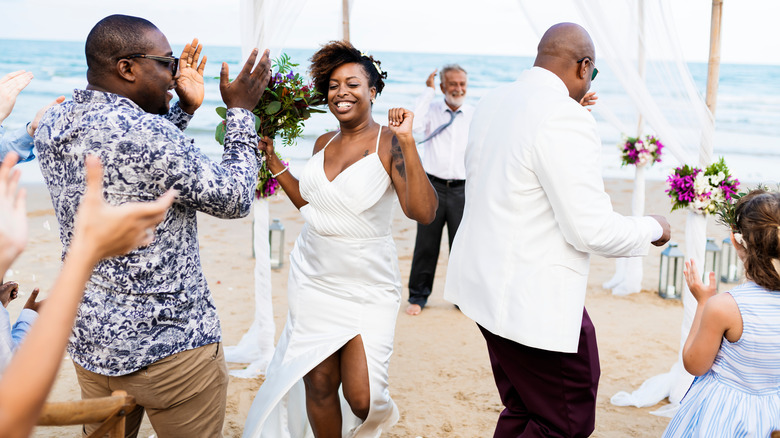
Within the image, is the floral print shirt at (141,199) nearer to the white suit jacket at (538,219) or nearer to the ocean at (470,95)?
the white suit jacket at (538,219)

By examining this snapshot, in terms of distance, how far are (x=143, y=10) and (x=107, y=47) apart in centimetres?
3658

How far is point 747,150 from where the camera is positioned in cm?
1994

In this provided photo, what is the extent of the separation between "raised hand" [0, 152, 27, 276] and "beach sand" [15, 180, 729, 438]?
11.1 ft

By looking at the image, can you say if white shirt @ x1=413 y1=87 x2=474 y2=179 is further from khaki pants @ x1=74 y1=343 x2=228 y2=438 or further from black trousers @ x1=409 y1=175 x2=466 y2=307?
khaki pants @ x1=74 y1=343 x2=228 y2=438

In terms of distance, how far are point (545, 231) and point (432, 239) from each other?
422 centimetres

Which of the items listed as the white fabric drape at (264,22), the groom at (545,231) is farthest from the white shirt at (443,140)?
the groom at (545,231)

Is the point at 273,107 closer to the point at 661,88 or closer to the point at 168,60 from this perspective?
the point at 168,60

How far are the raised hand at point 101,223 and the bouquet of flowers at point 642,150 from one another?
6588 millimetres

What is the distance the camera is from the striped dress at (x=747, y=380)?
2.72 m

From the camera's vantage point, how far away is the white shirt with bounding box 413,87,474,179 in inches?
280

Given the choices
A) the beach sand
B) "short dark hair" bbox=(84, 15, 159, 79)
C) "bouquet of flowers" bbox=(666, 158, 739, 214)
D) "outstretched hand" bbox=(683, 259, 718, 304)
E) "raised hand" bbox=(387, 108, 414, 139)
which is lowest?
the beach sand

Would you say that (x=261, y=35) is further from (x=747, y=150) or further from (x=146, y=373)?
(x=747, y=150)

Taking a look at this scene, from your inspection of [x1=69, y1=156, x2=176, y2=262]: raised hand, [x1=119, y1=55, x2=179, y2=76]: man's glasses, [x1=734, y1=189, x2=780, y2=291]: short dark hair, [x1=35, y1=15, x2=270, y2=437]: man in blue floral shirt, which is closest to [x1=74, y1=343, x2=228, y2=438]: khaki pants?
[x1=35, y1=15, x2=270, y2=437]: man in blue floral shirt

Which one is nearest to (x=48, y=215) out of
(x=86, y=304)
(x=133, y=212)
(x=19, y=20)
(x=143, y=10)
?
(x=86, y=304)
